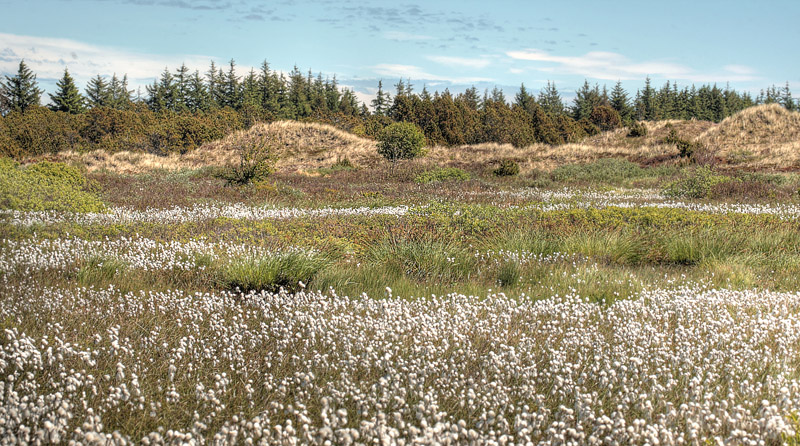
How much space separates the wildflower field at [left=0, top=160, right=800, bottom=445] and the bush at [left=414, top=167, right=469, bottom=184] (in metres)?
13.3

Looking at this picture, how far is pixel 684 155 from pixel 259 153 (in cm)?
2416

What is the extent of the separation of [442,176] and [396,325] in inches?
919

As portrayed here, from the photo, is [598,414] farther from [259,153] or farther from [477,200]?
[259,153]

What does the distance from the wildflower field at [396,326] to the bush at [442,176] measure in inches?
523

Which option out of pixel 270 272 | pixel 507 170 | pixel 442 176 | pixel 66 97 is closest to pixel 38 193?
pixel 270 272

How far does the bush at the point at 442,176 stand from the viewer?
26797mm

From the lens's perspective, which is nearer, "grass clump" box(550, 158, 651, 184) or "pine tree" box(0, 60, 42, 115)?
"grass clump" box(550, 158, 651, 184)

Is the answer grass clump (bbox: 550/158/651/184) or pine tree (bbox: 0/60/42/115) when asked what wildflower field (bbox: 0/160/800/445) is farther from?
pine tree (bbox: 0/60/42/115)

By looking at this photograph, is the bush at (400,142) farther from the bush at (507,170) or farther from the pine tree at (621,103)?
the pine tree at (621,103)

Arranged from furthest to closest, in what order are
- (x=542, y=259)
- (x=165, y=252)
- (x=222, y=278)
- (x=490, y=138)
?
1. (x=490, y=138)
2. (x=542, y=259)
3. (x=165, y=252)
4. (x=222, y=278)

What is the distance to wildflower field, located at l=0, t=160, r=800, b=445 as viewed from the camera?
10.5 ft

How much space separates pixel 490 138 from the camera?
180 feet

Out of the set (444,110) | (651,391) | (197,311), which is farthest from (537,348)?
(444,110)

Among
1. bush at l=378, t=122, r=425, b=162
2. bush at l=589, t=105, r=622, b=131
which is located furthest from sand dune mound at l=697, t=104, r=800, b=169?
bush at l=589, t=105, r=622, b=131
